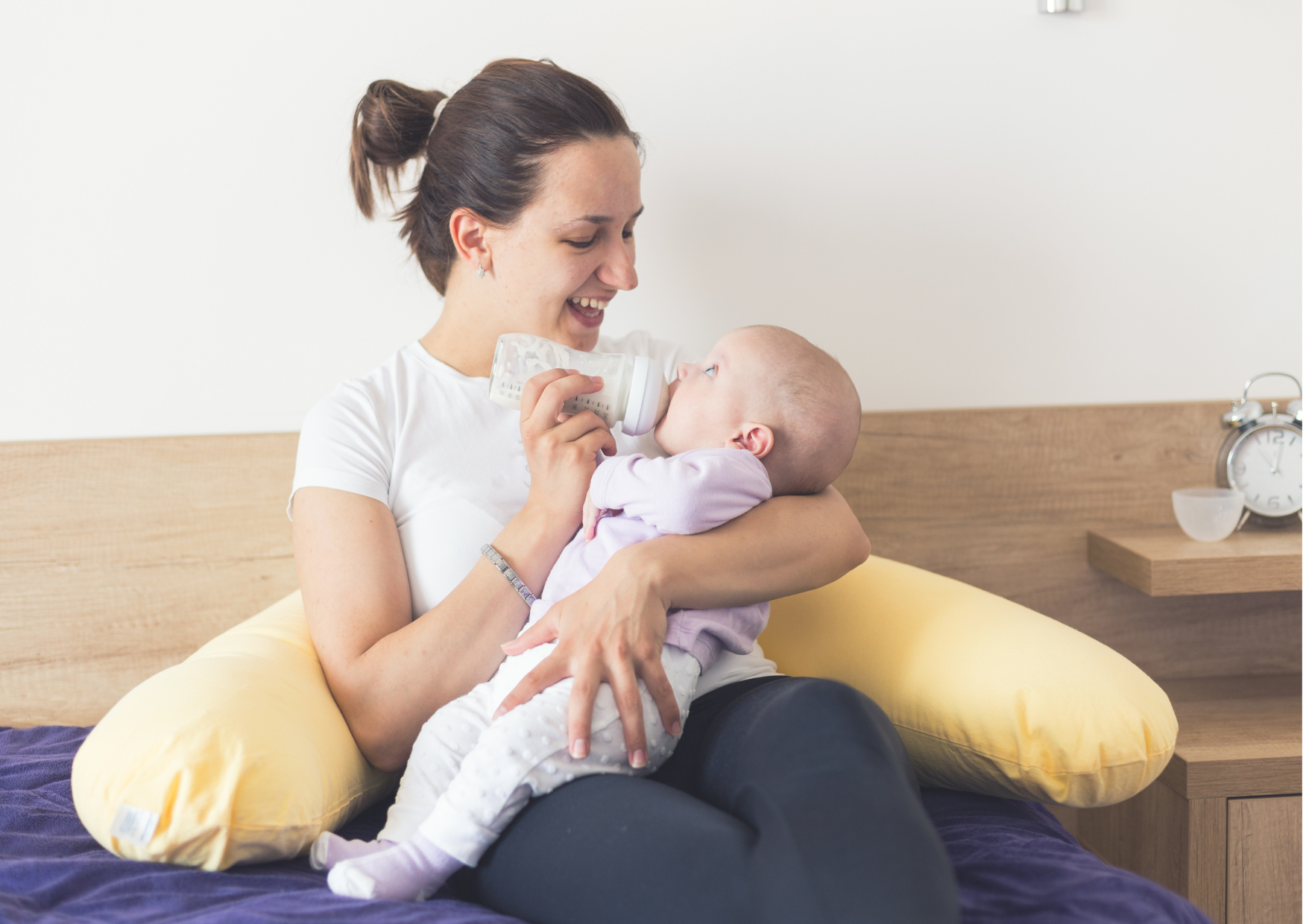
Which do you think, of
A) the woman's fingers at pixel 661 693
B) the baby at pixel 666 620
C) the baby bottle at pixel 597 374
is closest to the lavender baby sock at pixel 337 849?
the baby at pixel 666 620

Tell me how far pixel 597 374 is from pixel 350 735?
51cm

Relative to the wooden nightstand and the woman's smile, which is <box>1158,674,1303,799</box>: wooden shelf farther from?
the woman's smile

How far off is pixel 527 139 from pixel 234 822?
861 mm

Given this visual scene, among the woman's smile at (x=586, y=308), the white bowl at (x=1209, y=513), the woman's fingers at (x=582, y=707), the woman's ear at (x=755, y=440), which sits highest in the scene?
the woman's smile at (x=586, y=308)

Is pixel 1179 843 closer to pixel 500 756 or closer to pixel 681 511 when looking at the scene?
pixel 681 511

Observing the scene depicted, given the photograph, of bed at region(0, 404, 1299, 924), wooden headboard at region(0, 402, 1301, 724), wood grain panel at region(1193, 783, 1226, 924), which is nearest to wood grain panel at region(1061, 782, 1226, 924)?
wood grain panel at region(1193, 783, 1226, 924)

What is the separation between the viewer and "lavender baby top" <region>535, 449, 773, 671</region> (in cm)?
94

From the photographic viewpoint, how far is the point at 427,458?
1.18 meters

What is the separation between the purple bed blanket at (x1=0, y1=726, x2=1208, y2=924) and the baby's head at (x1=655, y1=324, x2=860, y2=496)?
0.42 m

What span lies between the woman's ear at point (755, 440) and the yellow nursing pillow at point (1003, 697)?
29 cm

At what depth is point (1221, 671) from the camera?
5.44 ft

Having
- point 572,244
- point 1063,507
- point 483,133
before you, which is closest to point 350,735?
point 572,244

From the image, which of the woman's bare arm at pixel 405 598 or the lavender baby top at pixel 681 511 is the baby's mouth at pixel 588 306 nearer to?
the woman's bare arm at pixel 405 598

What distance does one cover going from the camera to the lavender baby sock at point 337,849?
86 cm
